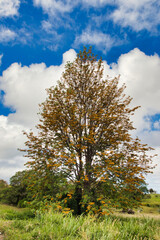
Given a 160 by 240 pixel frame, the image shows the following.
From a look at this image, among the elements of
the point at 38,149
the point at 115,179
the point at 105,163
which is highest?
the point at 38,149

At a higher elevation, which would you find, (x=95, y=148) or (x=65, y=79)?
(x=65, y=79)

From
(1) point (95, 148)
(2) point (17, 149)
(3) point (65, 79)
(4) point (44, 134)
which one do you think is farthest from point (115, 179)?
(3) point (65, 79)

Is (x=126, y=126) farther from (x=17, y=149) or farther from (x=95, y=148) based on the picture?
(x=17, y=149)

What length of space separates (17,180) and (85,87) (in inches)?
1066

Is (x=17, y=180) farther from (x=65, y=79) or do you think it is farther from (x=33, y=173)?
(x=65, y=79)

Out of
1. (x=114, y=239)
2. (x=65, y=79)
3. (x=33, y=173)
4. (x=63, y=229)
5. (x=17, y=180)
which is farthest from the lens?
(x=17, y=180)

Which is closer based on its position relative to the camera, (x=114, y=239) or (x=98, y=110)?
(x=114, y=239)

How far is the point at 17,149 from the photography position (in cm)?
1287

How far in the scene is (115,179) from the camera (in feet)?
35.5

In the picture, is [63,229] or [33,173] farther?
[33,173]

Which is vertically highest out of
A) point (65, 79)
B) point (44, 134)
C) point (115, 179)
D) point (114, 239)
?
point (65, 79)

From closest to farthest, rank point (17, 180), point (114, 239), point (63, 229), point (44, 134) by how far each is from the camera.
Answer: point (114, 239)
point (63, 229)
point (44, 134)
point (17, 180)

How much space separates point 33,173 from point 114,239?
9.01 metres

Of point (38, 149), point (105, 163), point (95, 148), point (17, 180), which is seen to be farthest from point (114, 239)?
point (17, 180)
